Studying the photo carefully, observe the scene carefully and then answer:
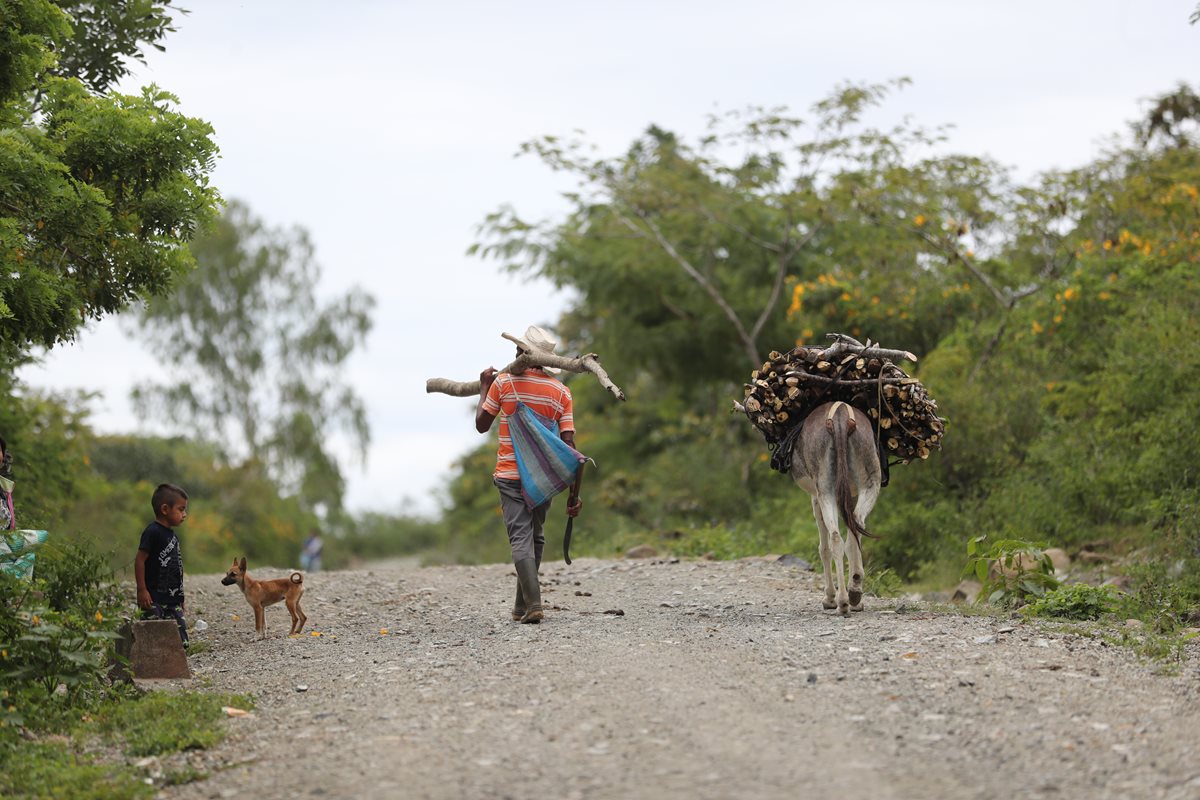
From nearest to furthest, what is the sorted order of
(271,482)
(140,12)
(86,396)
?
(140,12) → (86,396) → (271,482)

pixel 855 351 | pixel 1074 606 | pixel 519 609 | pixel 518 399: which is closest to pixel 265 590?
pixel 519 609

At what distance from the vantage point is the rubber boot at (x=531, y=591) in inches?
434

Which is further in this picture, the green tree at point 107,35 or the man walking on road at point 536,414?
the green tree at point 107,35

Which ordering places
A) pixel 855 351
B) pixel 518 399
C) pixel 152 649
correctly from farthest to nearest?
1. pixel 855 351
2. pixel 518 399
3. pixel 152 649

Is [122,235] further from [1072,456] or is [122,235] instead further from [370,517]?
[370,517]

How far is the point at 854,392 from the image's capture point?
37.3 ft

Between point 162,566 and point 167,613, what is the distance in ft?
1.29

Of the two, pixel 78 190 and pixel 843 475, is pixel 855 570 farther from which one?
pixel 78 190

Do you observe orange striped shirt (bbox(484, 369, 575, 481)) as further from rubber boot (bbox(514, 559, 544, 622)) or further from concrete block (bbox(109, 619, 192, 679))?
concrete block (bbox(109, 619, 192, 679))

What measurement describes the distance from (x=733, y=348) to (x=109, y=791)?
22.5 metres

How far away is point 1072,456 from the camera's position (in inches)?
705

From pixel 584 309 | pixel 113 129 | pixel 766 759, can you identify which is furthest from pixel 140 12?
pixel 584 309

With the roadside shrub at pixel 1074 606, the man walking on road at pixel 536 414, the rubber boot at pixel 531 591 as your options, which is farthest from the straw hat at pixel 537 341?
the roadside shrub at pixel 1074 606

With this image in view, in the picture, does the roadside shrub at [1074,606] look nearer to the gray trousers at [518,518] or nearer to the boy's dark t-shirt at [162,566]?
the gray trousers at [518,518]
